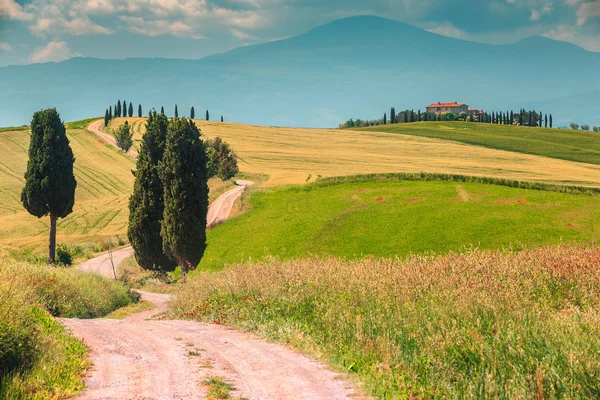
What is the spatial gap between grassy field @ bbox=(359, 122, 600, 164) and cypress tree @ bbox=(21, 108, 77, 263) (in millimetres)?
101648

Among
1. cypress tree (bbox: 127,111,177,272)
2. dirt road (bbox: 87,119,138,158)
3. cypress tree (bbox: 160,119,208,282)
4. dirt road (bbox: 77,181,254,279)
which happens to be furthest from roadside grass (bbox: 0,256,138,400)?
dirt road (bbox: 87,119,138,158)

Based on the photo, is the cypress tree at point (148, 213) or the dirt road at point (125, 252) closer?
the cypress tree at point (148, 213)

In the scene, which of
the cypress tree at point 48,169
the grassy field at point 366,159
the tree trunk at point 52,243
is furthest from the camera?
the grassy field at point 366,159

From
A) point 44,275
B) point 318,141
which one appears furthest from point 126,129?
point 44,275

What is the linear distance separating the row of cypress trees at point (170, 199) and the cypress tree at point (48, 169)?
12.0 m

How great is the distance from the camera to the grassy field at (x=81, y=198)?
255 feet

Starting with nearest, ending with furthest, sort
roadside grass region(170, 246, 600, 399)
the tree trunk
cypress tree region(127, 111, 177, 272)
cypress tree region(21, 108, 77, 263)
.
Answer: roadside grass region(170, 246, 600, 399) < cypress tree region(127, 111, 177, 272) < cypress tree region(21, 108, 77, 263) < the tree trunk

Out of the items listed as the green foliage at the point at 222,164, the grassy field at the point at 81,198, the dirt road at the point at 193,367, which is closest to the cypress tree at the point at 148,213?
the grassy field at the point at 81,198

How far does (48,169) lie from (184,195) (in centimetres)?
1939

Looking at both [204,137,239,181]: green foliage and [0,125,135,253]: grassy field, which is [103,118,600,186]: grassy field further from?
[0,125,135,253]: grassy field

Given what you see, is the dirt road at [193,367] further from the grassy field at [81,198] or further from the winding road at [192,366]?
the grassy field at [81,198]

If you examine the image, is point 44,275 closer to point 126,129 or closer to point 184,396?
point 184,396

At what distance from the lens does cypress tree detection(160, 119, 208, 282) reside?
49.3 meters

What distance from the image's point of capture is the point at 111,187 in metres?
107
